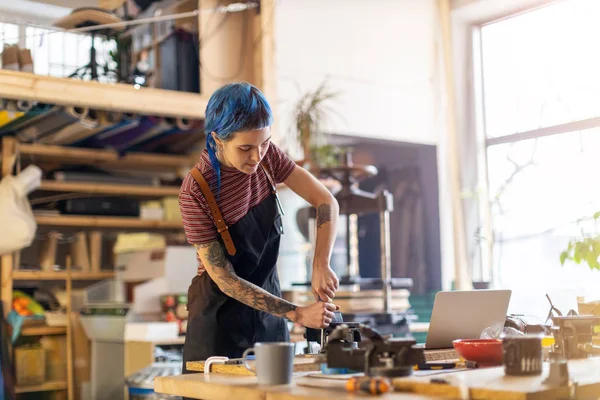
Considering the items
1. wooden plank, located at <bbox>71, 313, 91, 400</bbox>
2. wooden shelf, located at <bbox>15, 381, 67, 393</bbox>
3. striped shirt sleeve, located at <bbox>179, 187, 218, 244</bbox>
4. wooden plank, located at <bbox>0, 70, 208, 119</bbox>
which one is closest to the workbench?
striped shirt sleeve, located at <bbox>179, 187, 218, 244</bbox>

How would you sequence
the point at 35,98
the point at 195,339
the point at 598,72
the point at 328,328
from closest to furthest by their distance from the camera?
the point at 328,328 → the point at 195,339 → the point at 35,98 → the point at 598,72

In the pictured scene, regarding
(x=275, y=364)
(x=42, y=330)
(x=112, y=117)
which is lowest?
(x=42, y=330)

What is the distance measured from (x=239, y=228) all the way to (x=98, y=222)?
124 inches

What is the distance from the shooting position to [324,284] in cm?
240

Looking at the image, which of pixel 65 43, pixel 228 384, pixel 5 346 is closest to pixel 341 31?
pixel 65 43

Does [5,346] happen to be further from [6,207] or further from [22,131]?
[22,131]

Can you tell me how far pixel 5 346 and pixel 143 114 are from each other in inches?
62.6

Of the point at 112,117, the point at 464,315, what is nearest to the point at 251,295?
the point at 464,315

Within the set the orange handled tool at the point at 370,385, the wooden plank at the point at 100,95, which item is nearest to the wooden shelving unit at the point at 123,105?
the wooden plank at the point at 100,95

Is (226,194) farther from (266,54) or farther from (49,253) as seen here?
(49,253)

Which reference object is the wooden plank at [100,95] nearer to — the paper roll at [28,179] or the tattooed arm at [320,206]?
the paper roll at [28,179]

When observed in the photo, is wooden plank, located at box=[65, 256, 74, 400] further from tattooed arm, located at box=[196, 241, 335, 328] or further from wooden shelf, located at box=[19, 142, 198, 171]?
tattooed arm, located at box=[196, 241, 335, 328]

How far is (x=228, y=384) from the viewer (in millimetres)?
1740

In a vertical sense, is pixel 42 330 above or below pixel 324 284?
below
